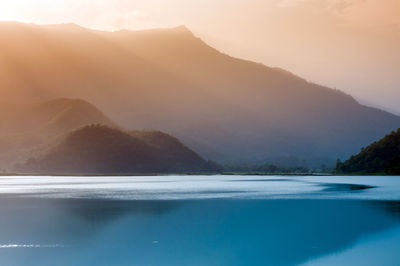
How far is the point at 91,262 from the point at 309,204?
89.1ft

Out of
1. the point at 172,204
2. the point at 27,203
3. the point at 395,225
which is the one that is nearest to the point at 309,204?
the point at 172,204

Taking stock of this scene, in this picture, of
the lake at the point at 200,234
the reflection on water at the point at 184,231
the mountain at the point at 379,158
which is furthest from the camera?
the mountain at the point at 379,158

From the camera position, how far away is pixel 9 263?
22.1m

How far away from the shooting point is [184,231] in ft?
101

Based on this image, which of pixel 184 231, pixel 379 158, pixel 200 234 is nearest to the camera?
pixel 200 234

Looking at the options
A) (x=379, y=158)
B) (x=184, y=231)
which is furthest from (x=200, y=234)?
(x=379, y=158)

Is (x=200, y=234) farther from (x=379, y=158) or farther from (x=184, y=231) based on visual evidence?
(x=379, y=158)

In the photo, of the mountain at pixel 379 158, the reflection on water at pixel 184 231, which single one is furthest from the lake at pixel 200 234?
the mountain at pixel 379 158

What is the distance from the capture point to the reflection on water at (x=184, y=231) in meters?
23.7

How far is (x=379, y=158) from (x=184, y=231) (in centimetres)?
12807

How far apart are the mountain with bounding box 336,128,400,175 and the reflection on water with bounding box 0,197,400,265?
342 ft

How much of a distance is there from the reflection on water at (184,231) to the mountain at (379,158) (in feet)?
342

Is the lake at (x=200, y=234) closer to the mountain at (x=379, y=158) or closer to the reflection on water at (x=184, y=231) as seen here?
the reflection on water at (x=184, y=231)

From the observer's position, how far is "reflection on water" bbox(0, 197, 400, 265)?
2373 centimetres
